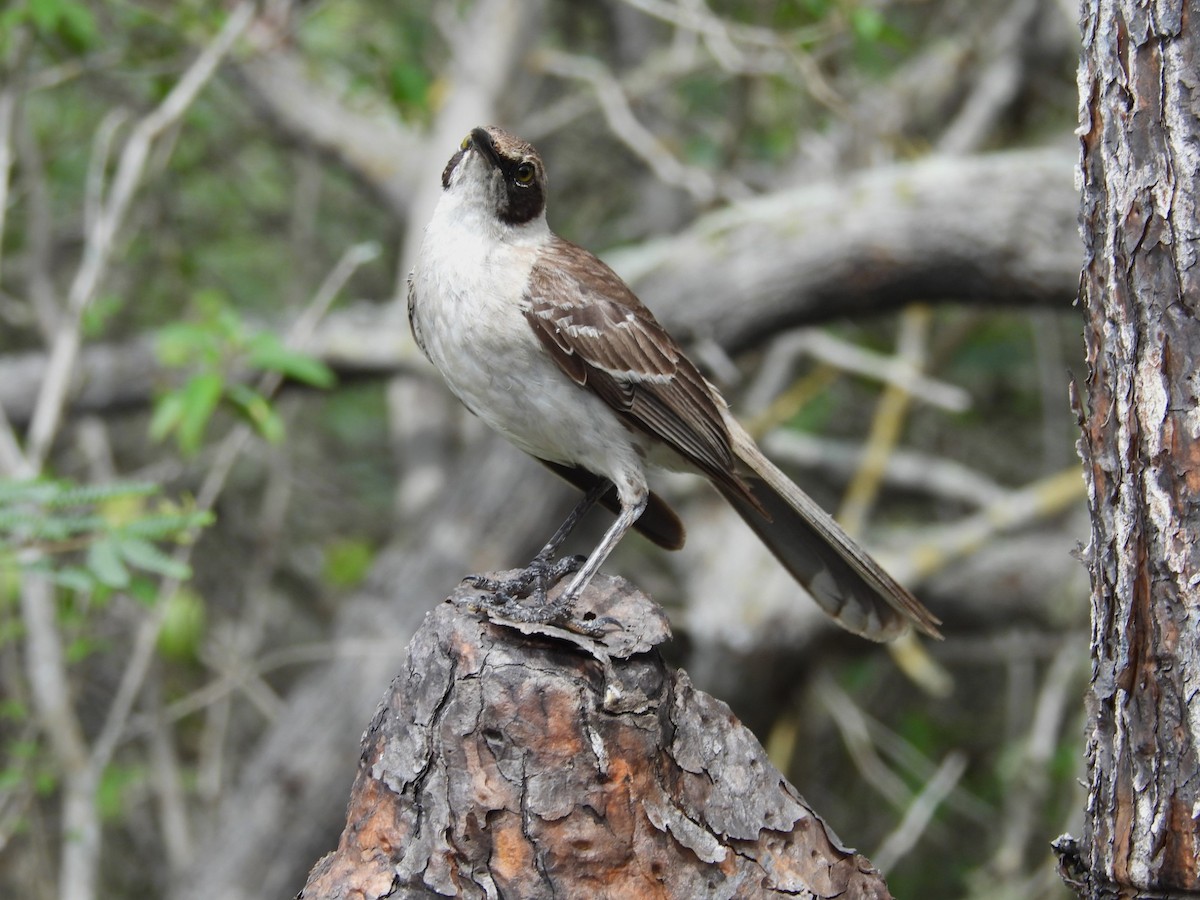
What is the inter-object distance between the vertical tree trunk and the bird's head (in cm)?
160

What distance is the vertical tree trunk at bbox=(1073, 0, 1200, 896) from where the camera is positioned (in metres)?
2.18

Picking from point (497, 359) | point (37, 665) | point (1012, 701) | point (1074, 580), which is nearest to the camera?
point (497, 359)

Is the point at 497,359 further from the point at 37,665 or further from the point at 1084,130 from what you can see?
the point at 37,665

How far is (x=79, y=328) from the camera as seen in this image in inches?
210

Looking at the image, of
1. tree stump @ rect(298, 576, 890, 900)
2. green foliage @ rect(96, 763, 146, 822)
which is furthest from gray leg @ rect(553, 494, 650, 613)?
green foliage @ rect(96, 763, 146, 822)

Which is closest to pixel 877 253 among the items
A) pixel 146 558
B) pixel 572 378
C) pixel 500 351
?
pixel 572 378

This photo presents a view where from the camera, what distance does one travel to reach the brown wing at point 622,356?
3402 mm

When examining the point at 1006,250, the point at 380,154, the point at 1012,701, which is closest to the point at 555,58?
the point at 380,154

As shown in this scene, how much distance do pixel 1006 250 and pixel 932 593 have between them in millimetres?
1985

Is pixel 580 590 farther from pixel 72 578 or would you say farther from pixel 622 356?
pixel 72 578

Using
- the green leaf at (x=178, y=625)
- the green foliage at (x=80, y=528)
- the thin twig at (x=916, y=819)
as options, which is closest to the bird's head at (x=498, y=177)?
the green foliage at (x=80, y=528)

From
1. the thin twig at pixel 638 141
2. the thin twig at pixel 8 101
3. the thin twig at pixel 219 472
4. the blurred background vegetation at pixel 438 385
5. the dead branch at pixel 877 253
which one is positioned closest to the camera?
the thin twig at pixel 8 101

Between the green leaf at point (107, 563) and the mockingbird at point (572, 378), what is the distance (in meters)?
1.10

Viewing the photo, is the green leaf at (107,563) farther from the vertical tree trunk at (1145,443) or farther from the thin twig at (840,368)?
the thin twig at (840,368)
